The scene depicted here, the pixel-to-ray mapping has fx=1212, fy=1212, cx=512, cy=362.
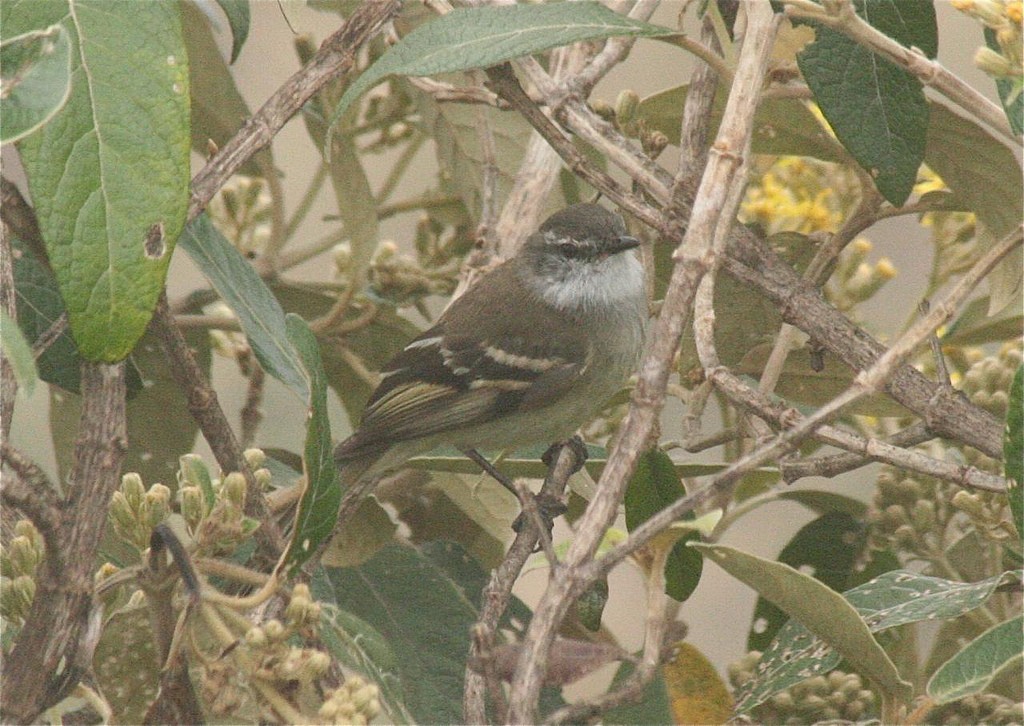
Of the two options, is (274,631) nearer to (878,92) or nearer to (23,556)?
(23,556)

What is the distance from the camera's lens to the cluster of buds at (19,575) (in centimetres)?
176

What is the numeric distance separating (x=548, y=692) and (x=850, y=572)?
884mm

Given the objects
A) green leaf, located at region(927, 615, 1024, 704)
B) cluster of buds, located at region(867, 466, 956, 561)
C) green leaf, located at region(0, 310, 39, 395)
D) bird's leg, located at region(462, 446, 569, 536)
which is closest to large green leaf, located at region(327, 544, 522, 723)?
bird's leg, located at region(462, 446, 569, 536)

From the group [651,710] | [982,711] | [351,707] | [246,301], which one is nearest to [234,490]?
[351,707]

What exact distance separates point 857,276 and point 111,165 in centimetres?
223

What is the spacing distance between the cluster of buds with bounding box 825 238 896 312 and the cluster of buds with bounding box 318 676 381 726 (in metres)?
2.19

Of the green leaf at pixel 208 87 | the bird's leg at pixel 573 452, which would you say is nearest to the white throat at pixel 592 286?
the bird's leg at pixel 573 452

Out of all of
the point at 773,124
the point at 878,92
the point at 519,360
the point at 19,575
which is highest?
the point at 878,92

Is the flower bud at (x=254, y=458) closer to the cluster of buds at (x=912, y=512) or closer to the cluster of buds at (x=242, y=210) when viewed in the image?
the cluster of buds at (x=242, y=210)

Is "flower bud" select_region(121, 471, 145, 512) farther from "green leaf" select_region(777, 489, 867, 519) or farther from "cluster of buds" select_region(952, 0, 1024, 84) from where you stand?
"green leaf" select_region(777, 489, 867, 519)

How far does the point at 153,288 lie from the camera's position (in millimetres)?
1927

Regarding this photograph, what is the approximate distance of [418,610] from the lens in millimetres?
2795

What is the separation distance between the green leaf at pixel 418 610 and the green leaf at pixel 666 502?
1.61ft

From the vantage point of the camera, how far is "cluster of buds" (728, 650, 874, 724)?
2.36m
